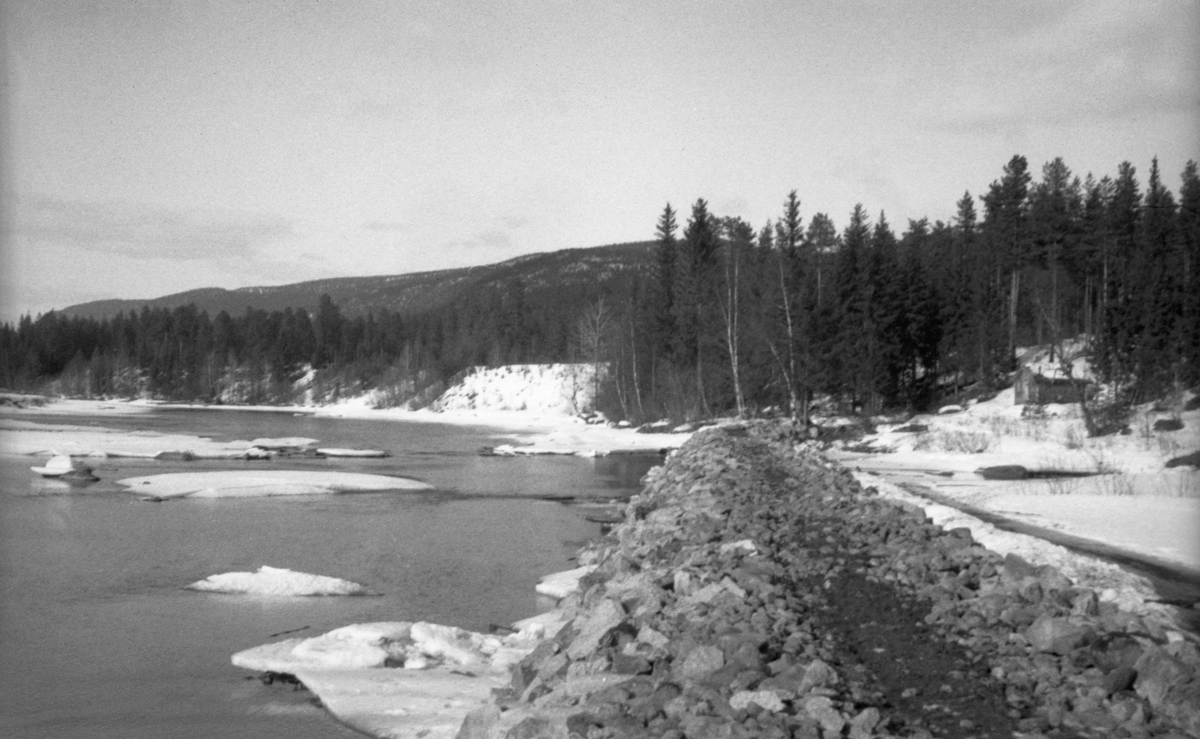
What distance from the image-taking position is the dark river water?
9039 mm

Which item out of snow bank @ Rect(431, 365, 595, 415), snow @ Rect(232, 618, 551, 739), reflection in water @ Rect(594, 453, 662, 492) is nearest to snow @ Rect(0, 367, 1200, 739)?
snow @ Rect(232, 618, 551, 739)

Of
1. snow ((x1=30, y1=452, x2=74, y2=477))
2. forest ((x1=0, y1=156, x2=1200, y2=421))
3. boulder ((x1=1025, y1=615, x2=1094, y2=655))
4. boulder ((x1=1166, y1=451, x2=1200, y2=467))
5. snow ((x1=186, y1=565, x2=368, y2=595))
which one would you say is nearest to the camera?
boulder ((x1=1025, y1=615, x2=1094, y2=655))

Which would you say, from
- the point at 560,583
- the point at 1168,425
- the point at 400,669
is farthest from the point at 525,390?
the point at 400,669

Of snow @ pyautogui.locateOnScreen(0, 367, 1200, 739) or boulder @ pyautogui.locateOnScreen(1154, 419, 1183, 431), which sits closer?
snow @ pyautogui.locateOnScreen(0, 367, 1200, 739)

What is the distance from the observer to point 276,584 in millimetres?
13602

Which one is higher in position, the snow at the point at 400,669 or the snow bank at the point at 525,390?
the snow bank at the point at 525,390

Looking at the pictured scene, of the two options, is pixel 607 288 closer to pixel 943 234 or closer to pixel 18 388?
pixel 943 234

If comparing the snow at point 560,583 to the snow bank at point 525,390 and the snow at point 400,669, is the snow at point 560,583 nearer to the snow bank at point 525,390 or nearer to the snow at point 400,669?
the snow at point 400,669

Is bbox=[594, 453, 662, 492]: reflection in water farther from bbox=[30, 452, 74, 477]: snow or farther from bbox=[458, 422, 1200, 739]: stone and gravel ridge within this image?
bbox=[458, 422, 1200, 739]: stone and gravel ridge

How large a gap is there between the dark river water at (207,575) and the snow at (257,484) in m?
0.77

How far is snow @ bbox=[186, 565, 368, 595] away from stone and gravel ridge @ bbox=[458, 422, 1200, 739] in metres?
3.75

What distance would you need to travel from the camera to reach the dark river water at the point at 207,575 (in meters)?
9.04

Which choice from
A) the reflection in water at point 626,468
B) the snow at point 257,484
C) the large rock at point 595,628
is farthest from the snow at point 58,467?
the large rock at point 595,628

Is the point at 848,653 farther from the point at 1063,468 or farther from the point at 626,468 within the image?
the point at 626,468
